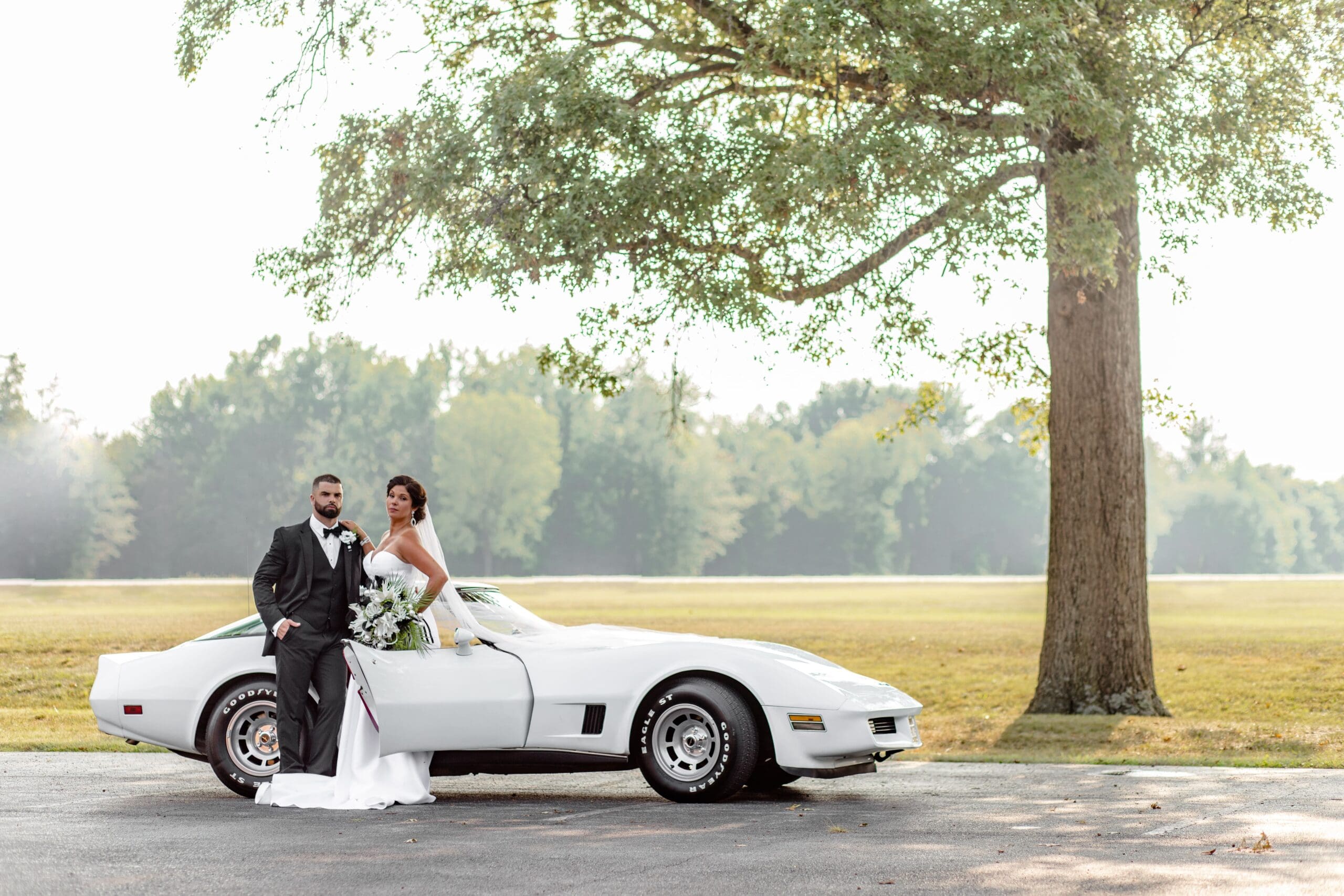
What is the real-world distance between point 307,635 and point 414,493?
106cm

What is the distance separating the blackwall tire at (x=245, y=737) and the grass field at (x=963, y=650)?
5014mm

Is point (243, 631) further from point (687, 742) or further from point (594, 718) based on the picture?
point (687, 742)

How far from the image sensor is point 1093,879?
20.7 feet

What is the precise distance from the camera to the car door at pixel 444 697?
8.84 meters

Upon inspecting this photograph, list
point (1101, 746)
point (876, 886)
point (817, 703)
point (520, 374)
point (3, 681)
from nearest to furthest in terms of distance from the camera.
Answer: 1. point (876, 886)
2. point (817, 703)
3. point (1101, 746)
4. point (3, 681)
5. point (520, 374)

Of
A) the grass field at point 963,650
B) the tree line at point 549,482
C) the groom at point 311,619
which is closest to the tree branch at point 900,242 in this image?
the grass field at point 963,650

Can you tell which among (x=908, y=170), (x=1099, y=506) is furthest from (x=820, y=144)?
(x=1099, y=506)

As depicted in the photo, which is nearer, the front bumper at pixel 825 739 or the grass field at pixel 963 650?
the front bumper at pixel 825 739

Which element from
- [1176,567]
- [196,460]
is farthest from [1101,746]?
[1176,567]

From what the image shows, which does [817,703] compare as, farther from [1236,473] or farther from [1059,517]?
[1236,473]

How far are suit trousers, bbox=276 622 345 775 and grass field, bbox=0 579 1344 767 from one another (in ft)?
18.0

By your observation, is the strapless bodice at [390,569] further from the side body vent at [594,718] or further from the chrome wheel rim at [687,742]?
the chrome wheel rim at [687,742]

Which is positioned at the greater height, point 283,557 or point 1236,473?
point 1236,473

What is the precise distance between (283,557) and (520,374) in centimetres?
9618
